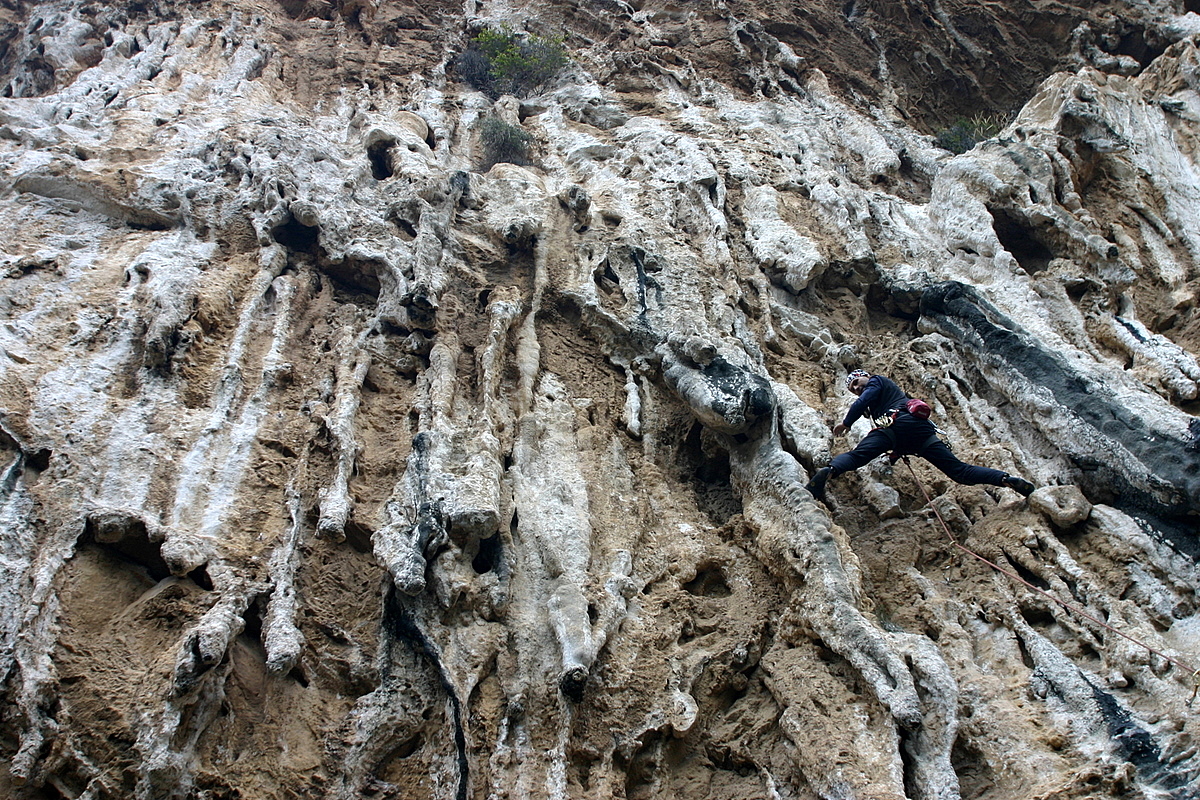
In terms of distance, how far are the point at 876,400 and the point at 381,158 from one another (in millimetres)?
7516

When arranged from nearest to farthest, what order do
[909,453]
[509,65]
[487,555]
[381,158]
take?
[487,555] < [909,453] < [381,158] < [509,65]

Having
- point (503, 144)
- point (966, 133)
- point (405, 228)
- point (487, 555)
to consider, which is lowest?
point (405, 228)

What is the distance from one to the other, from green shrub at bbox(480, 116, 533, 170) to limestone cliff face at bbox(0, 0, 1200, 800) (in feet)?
0.98


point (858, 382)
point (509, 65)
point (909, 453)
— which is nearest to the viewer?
point (909, 453)

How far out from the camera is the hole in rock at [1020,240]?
899 cm

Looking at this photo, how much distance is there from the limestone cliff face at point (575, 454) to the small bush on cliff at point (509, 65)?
269 centimetres

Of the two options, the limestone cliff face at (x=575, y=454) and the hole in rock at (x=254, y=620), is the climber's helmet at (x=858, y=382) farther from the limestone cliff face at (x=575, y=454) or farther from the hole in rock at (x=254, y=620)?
the hole in rock at (x=254, y=620)

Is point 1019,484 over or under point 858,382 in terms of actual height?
over

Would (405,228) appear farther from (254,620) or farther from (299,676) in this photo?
(299,676)

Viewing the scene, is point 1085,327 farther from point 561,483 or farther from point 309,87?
point 309,87

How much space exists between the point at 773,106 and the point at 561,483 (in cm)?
945

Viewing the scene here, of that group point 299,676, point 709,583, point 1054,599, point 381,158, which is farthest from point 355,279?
point 1054,599

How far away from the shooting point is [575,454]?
20.9ft

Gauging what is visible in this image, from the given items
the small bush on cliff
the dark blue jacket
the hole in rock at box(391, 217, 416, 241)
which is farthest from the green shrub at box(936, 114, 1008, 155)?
the hole in rock at box(391, 217, 416, 241)
